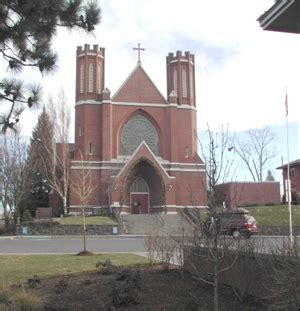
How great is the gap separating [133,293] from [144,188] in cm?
4718

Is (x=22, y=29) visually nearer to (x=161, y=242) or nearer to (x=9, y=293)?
(x=9, y=293)

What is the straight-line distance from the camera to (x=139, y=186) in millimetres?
55688

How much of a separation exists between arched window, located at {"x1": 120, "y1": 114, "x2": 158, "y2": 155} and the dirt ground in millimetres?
44988

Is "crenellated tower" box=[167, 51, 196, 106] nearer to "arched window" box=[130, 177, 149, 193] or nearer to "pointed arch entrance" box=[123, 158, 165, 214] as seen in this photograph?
"pointed arch entrance" box=[123, 158, 165, 214]

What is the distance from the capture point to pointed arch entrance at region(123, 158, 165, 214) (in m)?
53.3

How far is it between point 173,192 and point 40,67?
149 feet

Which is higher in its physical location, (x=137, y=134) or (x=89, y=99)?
(x=89, y=99)

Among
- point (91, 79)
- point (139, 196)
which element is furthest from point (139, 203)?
point (91, 79)

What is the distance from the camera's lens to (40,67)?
316 inches

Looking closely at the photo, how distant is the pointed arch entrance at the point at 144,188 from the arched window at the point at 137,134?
9.50 ft

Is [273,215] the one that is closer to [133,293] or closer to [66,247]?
Result: [66,247]

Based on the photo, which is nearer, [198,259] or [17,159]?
[198,259]

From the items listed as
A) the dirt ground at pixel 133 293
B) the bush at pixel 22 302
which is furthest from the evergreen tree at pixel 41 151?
the bush at pixel 22 302

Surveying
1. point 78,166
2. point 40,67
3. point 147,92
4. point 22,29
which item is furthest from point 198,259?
point 147,92
